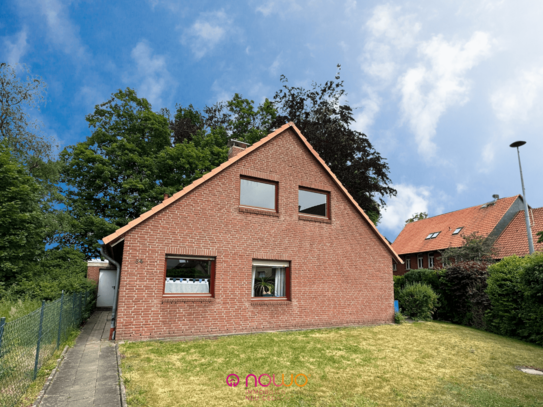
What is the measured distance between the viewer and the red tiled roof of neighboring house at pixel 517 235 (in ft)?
81.0

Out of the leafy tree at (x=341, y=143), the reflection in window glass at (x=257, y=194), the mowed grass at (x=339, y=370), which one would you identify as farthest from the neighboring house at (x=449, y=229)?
the reflection in window glass at (x=257, y=194)

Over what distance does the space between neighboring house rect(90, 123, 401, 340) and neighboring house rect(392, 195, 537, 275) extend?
17482mm

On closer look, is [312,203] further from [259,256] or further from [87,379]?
[87,379]

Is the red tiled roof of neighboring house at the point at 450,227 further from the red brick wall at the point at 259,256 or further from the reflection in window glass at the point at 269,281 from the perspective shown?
the reflection in window glass at the point at 269,281

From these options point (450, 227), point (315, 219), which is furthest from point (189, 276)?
point (450, 227)

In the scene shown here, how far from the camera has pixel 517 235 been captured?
2577 centimetres

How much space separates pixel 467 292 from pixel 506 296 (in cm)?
258

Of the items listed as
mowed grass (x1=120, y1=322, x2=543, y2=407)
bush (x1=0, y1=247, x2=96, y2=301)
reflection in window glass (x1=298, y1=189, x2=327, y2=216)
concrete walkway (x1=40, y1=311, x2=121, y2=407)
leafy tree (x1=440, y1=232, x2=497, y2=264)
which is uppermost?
reflection in window glass (x1=298, y1=189, x2=327, y2=216)

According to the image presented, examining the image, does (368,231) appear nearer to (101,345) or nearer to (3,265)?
(101,345)

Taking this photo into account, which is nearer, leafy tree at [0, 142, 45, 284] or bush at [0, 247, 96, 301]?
bush at [0, 247, 96, 301]

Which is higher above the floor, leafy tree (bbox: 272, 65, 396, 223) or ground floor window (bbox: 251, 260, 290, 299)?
leafy tree (bbox: 272, 65, 396, 223)

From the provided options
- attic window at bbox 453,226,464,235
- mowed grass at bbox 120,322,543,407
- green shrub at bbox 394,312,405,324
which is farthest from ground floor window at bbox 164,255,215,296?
attic window at bbox 453,226,464,235

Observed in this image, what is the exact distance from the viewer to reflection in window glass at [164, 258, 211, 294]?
1016cm

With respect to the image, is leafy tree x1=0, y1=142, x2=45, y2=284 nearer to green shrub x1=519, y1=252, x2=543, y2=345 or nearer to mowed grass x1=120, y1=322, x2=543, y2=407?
mowed grass x1=120, y1=322, x2=543, y2=407
